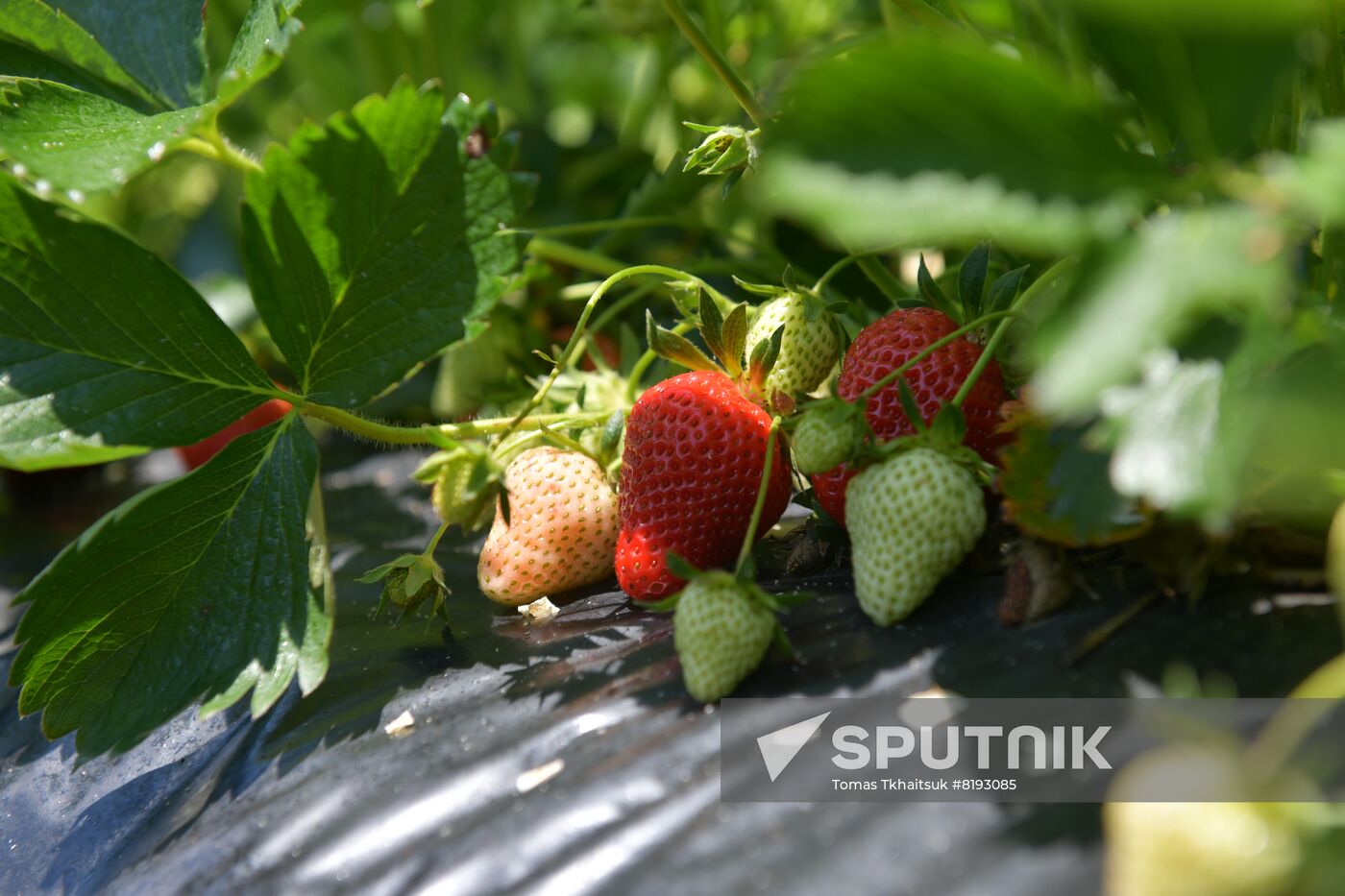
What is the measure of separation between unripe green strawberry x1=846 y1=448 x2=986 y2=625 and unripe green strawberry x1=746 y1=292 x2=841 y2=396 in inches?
4.5

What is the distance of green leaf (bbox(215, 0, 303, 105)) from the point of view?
1.99ft

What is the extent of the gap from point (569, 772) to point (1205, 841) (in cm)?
28

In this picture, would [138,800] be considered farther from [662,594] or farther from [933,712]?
[933,712]

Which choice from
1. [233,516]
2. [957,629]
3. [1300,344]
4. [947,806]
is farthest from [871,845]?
[233,516]

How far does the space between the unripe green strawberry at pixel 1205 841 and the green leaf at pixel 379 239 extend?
451mm

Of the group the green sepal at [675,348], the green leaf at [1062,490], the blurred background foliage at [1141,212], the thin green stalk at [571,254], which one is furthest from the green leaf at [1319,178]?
the thin green stalk at [571,254]

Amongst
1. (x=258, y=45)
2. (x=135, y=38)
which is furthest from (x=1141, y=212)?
(x=135, y=38)

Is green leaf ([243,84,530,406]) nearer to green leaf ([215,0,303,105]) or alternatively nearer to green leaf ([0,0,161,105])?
green leaf ([215,0,303,105])

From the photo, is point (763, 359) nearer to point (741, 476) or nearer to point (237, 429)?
point (741, 476)

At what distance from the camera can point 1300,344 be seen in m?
0.43

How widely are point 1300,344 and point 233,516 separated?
566mm

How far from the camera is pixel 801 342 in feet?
2.11

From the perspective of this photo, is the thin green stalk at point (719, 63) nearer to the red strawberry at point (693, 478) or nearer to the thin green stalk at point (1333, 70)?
the red strawberry at point (693, 478)

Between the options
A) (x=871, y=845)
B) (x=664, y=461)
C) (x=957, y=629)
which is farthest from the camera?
(x=664, y=461)
